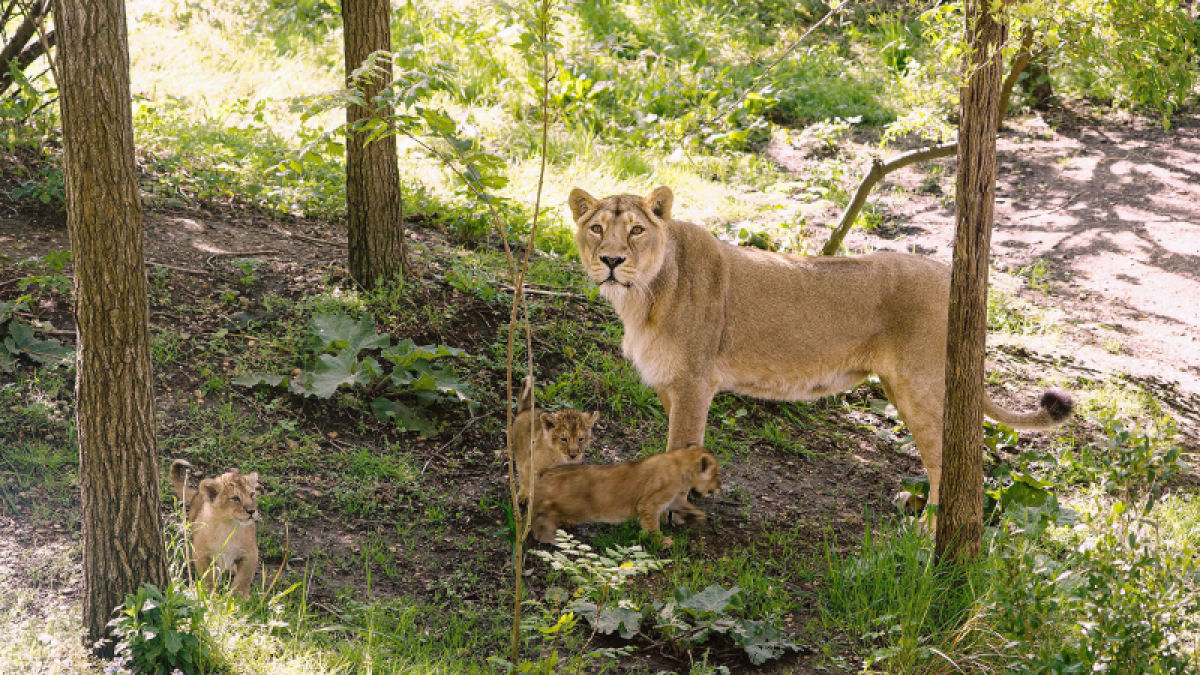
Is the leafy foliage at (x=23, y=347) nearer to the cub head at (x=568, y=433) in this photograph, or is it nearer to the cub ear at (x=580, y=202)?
the cub head at (x=568, y=433)

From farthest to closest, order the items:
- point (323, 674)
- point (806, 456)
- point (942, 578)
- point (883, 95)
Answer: point (883, 95) → point (806, 456) → point (942, 578) → point (323, 674)

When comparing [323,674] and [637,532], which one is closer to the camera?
[323,674]

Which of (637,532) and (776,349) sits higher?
(776,349)

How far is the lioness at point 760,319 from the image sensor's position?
6562 mm

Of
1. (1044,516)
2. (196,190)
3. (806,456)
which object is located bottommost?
(806,456)

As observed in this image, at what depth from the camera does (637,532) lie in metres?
6.12

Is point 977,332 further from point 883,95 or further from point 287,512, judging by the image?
point 883,95

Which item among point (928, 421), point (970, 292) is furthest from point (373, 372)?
point (970, 292)

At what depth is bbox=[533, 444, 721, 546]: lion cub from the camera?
19.6 ft

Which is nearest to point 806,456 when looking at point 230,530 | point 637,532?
point 637,532

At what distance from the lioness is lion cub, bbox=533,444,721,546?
1.89 ft

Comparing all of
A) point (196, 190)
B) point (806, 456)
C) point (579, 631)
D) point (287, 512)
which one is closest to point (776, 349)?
point (806, 456)

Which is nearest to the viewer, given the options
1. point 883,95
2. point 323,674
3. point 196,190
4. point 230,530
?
point 323,674

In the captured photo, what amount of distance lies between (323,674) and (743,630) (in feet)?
6.16
